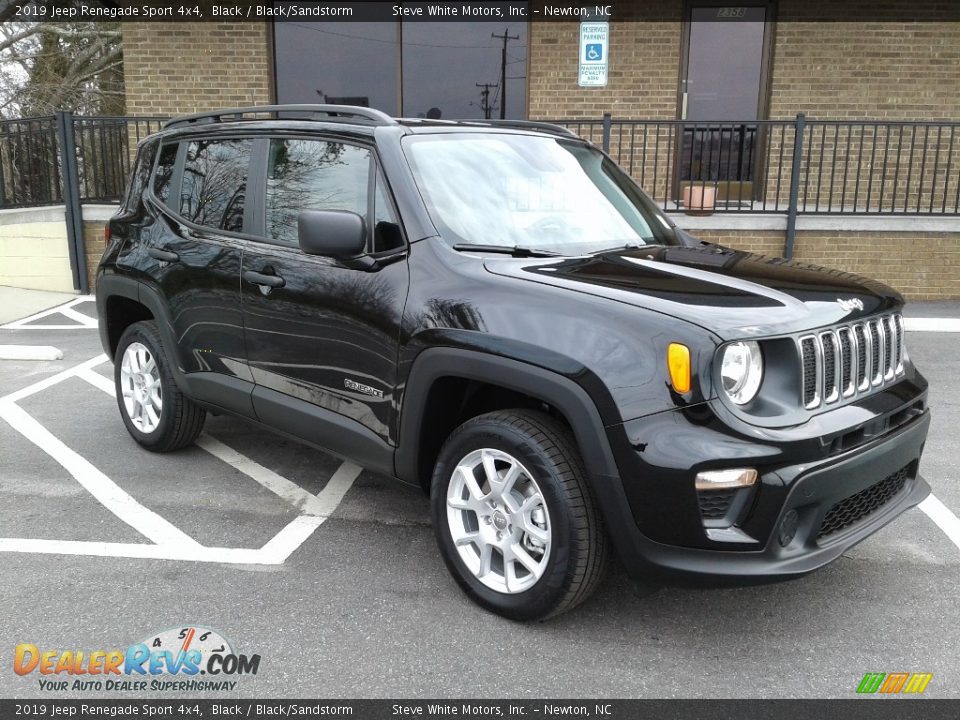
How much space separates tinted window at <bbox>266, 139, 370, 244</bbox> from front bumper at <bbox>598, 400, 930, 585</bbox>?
68.8 inches

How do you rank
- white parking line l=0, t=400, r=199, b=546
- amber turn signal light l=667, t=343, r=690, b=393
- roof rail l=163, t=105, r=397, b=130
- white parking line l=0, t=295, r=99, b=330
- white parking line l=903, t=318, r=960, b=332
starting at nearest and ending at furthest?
1. amber turn signal light l=667, t=343, r=690, b=393
2. roof rail l=163, t=105, r=397, b=130
3. white parking line l=0, t=400, r=199, b=546
4. white parking line l=903, t=318, r=960, b=332
5. white parking line l=0, t=295, r=99, b=330

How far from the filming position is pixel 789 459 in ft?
8.46

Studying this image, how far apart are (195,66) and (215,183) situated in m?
8.29

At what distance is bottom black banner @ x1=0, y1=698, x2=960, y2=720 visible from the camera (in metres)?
2.59

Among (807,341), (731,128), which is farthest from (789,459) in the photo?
(731,128)

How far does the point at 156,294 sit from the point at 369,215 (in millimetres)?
1673

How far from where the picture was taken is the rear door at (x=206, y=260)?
13.4 feet

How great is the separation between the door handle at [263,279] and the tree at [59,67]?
16080mm

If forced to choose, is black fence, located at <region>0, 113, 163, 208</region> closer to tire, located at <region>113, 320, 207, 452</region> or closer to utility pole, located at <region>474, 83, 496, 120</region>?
utility pole, located at <region>474, 83, 496, 120</region>

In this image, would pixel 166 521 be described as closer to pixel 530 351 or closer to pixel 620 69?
pixel 530 351

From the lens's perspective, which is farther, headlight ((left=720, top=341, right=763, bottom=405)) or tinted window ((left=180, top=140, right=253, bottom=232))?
tinted window ((left=180, top=140, right=253, bottom=232))

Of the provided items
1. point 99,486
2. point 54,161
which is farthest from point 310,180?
point 54,161

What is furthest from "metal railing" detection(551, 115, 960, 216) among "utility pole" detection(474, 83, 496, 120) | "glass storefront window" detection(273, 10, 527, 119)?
"glass storefront window" detection(273, 10, 527, 119)

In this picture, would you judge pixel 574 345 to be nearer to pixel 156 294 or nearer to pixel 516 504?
pixel 516 504
